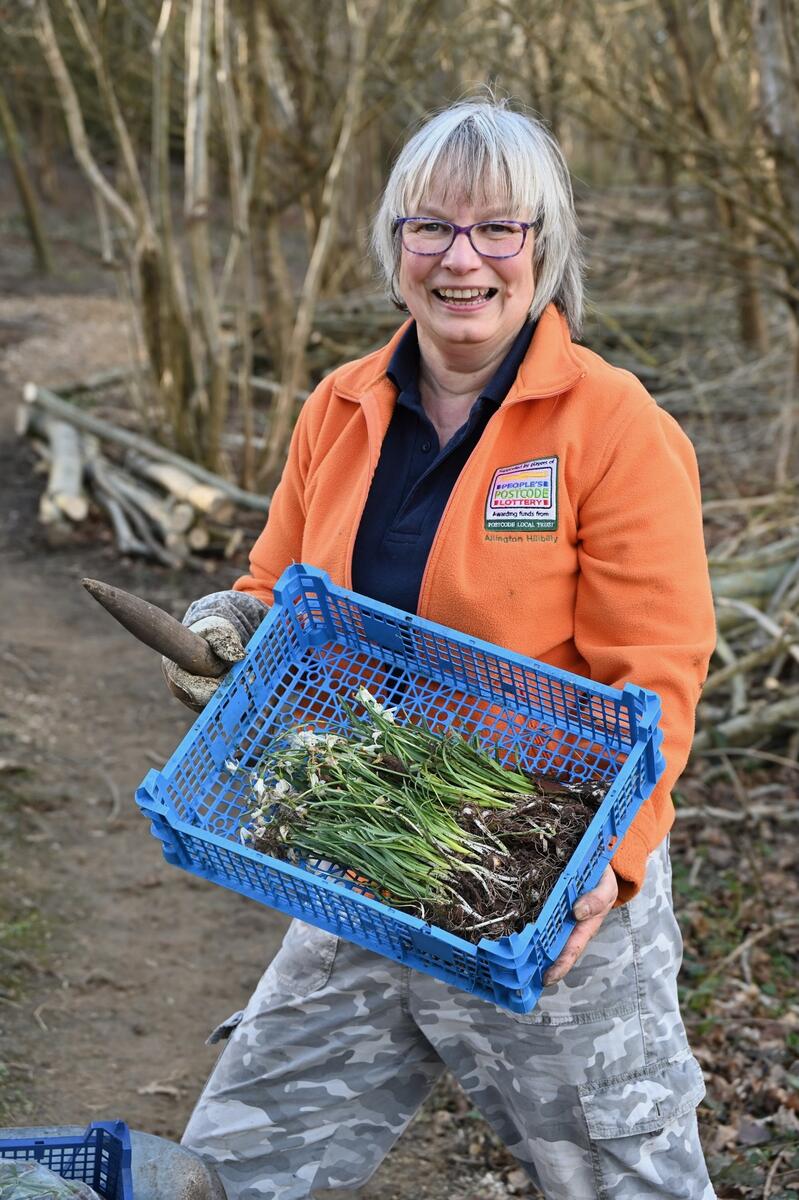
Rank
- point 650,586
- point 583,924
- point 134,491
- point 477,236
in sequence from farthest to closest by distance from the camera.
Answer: point 134,491 → point 477,236 → point 650,586 → point 583,924

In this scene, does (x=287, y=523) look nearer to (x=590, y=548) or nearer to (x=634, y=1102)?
(x=590, y=548)

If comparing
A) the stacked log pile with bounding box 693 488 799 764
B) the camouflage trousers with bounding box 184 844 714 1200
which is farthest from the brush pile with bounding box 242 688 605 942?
the stacked log pile with bounding box 693 488 799 764

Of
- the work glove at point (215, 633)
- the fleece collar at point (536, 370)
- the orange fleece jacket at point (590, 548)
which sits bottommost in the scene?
the work glove at point (215, 633)

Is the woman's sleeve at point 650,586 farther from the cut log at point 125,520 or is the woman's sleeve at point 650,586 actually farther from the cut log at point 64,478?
the cut log at point 64,478

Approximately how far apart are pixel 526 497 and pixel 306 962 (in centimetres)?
96

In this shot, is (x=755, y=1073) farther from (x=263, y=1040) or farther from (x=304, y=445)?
(x=304, y=445)

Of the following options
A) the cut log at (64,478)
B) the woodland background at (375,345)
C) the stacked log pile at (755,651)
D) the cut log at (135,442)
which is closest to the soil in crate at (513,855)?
the woodland background at (375,345)

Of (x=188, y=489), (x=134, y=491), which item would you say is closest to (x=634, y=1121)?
(x=188, y=489)

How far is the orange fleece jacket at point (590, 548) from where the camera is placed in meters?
2.07

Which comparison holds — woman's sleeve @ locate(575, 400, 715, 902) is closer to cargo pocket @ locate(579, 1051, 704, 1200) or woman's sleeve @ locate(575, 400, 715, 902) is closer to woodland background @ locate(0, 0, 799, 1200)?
cargo pocket @ locate(579, 1051, 704, 1200)

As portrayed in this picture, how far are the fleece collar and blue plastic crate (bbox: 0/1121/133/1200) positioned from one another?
1322 mm

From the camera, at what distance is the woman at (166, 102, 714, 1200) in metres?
2.10

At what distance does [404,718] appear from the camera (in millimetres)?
2404

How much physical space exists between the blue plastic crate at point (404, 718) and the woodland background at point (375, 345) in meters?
1.21
